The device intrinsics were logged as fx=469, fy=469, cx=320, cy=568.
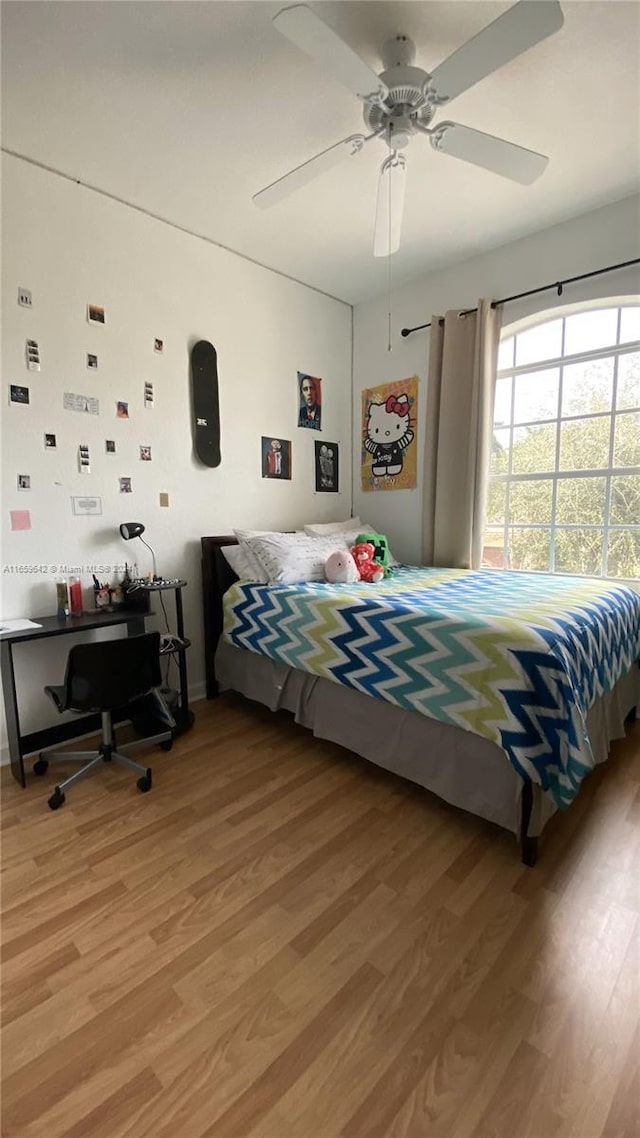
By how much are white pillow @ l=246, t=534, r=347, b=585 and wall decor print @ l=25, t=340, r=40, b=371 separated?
1.34 m

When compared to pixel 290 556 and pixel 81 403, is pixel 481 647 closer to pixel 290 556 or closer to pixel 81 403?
pixel 290 556

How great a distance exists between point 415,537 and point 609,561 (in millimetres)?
1256

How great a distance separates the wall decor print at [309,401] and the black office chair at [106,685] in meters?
2.13

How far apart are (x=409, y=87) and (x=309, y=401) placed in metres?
1.98

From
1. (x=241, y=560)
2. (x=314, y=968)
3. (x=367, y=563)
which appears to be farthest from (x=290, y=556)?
(x=314, y=968)

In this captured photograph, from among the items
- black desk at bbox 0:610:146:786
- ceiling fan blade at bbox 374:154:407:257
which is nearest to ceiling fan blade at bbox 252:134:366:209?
ceiling fan blade at bbox 374:154:407:257

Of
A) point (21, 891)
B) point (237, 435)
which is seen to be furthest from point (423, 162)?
point (21, 891)

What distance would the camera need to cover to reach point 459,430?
3.07 meters

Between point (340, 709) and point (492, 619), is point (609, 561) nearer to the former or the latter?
point (492, 619)

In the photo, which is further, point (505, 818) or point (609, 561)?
point (609, 561)

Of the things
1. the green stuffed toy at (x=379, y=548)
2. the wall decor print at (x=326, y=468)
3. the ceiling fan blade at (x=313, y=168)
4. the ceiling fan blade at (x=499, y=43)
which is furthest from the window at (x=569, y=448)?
the ceiling fan blade at (x=499, y=43)

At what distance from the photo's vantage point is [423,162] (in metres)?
2.14

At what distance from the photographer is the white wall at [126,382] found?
7.17 ft

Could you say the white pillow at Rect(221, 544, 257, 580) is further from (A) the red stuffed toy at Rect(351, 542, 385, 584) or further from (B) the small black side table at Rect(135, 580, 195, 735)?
(A) the red stuffed toy at Rect(351, 542, 385, 584)
